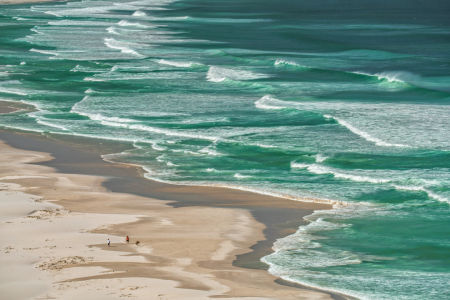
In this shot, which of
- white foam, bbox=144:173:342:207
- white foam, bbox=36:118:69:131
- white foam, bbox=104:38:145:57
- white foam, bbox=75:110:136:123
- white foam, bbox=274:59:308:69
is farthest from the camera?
white foam, bbox=104:38:145:57

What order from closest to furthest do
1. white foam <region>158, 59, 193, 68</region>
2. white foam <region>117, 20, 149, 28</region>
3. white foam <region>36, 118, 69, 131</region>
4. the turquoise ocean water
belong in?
1. the turquoise ocean water
2. white foam <region>36, 118, 69, 131</region>
3. white foam <region>158, 59, 193, 68</region>
4. white foam <region>117, 20, 149, 28</region>

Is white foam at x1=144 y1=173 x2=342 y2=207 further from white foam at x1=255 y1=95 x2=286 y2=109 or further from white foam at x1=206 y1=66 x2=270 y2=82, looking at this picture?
white foam at x1=206 y1=66 x2=270 y2=82

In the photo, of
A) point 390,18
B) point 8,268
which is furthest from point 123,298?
point 390,18

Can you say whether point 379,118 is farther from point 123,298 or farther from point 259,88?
point 123,298

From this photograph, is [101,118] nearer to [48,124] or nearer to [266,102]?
[48,124]

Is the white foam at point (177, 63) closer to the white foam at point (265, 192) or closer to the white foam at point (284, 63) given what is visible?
the white foam at point (284, 63)

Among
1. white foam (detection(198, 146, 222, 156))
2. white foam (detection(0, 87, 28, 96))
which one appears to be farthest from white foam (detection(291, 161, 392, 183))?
white foam (detection(0, 87, 28, 96))

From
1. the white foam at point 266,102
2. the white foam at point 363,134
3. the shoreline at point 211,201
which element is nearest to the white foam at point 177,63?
the white foam at point 266,102
